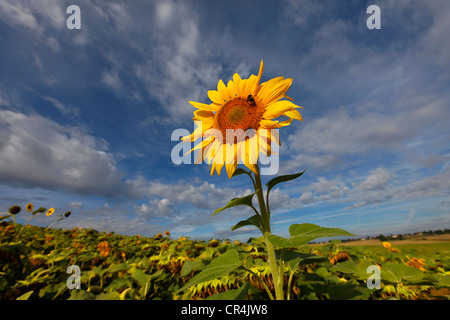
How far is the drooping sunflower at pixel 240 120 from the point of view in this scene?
5.49ft

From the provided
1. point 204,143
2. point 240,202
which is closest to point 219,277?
point 240,202

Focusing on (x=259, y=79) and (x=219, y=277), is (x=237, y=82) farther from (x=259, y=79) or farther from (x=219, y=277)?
(x=219, y=277)

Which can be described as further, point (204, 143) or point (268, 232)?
point (204, 143)

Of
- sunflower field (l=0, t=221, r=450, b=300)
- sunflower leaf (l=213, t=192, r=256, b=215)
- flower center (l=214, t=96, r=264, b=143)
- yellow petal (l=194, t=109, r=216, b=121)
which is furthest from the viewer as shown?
yellow petal (l=194, t=109, r=216, b=121)

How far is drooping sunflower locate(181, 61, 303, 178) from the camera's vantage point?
167 cm

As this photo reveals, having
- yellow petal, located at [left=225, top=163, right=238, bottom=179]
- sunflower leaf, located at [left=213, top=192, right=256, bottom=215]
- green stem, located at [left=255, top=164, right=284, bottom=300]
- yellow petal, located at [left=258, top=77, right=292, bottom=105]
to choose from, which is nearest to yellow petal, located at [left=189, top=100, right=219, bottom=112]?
yellow petal, located at [left=258, top=77, right=292, bottom=105]

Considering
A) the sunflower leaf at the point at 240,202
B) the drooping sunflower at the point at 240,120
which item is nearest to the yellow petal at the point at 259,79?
the drooping sunflower at the point at 240,120

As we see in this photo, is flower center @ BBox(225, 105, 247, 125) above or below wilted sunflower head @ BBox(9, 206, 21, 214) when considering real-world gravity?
above

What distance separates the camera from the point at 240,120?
1.93m

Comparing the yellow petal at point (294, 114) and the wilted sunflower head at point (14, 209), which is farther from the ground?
the yellow petal at point (294, 114)

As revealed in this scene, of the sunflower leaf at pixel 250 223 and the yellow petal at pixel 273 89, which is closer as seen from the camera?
the sunflower leaf at pixel 250 223

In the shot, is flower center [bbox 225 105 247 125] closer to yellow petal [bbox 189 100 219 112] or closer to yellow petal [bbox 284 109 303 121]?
yellow petal [bbox 189 100 219 112]

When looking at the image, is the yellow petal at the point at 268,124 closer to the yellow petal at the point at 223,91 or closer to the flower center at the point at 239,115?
the flower center at the point at 239,115
